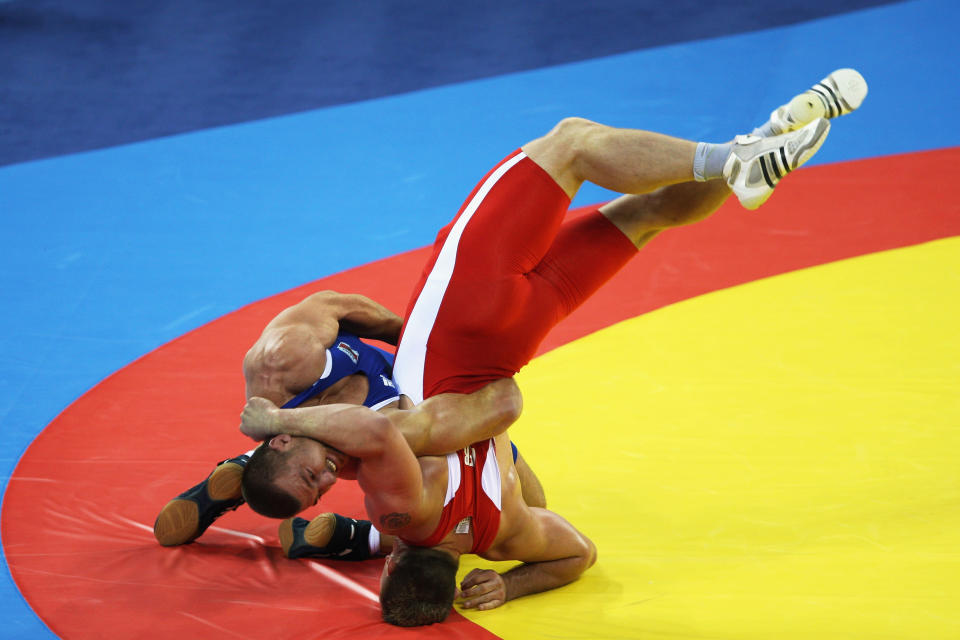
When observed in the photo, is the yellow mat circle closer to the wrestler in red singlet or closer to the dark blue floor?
the wrestler in red singlet

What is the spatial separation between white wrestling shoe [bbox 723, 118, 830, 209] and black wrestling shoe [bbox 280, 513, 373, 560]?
171 cm

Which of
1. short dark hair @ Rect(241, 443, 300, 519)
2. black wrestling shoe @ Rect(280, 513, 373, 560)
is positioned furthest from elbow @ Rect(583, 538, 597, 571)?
short dark hair @ Rect(241, 443, 300, 519)

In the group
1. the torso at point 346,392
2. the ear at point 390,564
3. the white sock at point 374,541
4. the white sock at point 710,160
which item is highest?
the white sock at point 710,160

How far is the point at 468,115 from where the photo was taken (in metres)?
8.55

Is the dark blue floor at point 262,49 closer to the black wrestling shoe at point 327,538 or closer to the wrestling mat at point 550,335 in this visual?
the wrestling mat at point 550,335

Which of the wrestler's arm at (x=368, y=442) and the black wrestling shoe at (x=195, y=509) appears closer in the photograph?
the wrestler's arm at (x=368, y=442)

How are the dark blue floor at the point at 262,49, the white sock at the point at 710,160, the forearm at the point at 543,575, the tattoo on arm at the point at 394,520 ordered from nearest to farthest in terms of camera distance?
the tattoo on arm at the point at 394,520
the white sock at the point at 710,160
the forearm at the point at 543,575
the dark blue floor at the point at 262,49

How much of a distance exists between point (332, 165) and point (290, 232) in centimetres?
109

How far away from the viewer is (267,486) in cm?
334

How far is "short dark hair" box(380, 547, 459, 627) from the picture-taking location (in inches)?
140

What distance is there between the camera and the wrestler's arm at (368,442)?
131 inches

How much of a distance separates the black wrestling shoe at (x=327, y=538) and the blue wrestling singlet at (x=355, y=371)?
16.5 inches

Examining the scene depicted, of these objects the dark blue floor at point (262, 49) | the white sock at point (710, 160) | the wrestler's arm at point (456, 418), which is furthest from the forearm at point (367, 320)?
the dark blue floor at point (262, 49)

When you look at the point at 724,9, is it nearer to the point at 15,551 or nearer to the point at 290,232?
the point at 290,232
